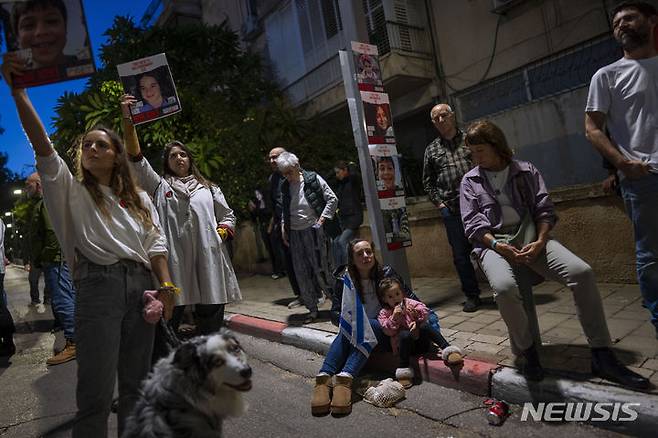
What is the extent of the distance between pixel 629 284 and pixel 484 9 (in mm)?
7521

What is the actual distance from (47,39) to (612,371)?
3.57 metres

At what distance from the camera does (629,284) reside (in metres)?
4.80

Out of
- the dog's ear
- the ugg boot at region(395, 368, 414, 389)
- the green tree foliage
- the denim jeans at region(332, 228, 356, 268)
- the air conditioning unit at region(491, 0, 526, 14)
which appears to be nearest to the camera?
the dog's ear

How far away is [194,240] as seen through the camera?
381 cm

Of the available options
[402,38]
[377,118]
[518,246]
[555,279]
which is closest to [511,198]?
[518,246]

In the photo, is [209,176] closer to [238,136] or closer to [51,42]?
[238,136]

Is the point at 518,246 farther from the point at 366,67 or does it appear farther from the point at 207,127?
the point at 207,127

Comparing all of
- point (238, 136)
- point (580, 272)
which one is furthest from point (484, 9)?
point (580, 272)

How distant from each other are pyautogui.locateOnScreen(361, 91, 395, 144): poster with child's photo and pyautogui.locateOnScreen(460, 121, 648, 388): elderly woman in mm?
1456

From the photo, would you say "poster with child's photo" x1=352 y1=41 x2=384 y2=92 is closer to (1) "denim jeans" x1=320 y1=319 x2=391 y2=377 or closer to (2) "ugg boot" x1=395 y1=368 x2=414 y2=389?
(1) "denim jeans" x1=320 y1=319 x2=391 y2=377

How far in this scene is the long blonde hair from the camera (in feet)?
7.63

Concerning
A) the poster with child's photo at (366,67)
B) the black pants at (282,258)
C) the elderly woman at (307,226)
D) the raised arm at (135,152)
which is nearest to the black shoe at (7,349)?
the black pants at (282,258)

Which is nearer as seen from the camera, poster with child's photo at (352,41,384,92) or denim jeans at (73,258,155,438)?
denim jeans at (73,258,155,438)

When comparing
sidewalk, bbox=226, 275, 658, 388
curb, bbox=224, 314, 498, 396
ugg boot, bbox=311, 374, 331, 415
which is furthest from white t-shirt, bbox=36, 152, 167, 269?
sidewalk, bbox=226, 275, 658, 388
